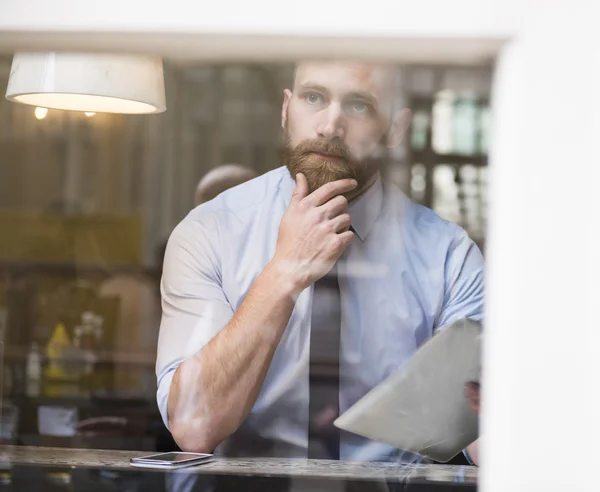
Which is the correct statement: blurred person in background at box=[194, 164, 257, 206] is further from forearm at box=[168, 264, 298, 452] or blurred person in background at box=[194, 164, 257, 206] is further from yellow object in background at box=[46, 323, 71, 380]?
yellow object in background at box=[46, 323, 71, 380]

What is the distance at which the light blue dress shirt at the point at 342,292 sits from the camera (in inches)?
62.2

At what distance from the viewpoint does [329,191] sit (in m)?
1.58

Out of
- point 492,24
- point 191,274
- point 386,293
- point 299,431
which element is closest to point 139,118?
point 191,274

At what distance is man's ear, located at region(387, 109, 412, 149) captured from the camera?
1480mm

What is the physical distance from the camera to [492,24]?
110 cm

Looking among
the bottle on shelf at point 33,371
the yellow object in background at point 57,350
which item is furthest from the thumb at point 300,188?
the yellow object in background at point 57,350

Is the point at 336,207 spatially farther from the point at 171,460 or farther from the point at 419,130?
the point at 171,460

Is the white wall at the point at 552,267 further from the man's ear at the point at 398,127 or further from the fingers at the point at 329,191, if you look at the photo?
the fingers at the point at 329,191

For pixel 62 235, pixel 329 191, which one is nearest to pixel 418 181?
pixel 329 191

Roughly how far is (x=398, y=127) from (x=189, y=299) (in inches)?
22.7

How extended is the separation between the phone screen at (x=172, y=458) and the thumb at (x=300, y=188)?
0.56 meters

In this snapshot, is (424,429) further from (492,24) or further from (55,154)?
(55,154)

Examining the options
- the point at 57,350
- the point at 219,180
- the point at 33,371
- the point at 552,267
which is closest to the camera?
the point at 552,267

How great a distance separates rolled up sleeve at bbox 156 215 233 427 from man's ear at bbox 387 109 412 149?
0.43 meters
